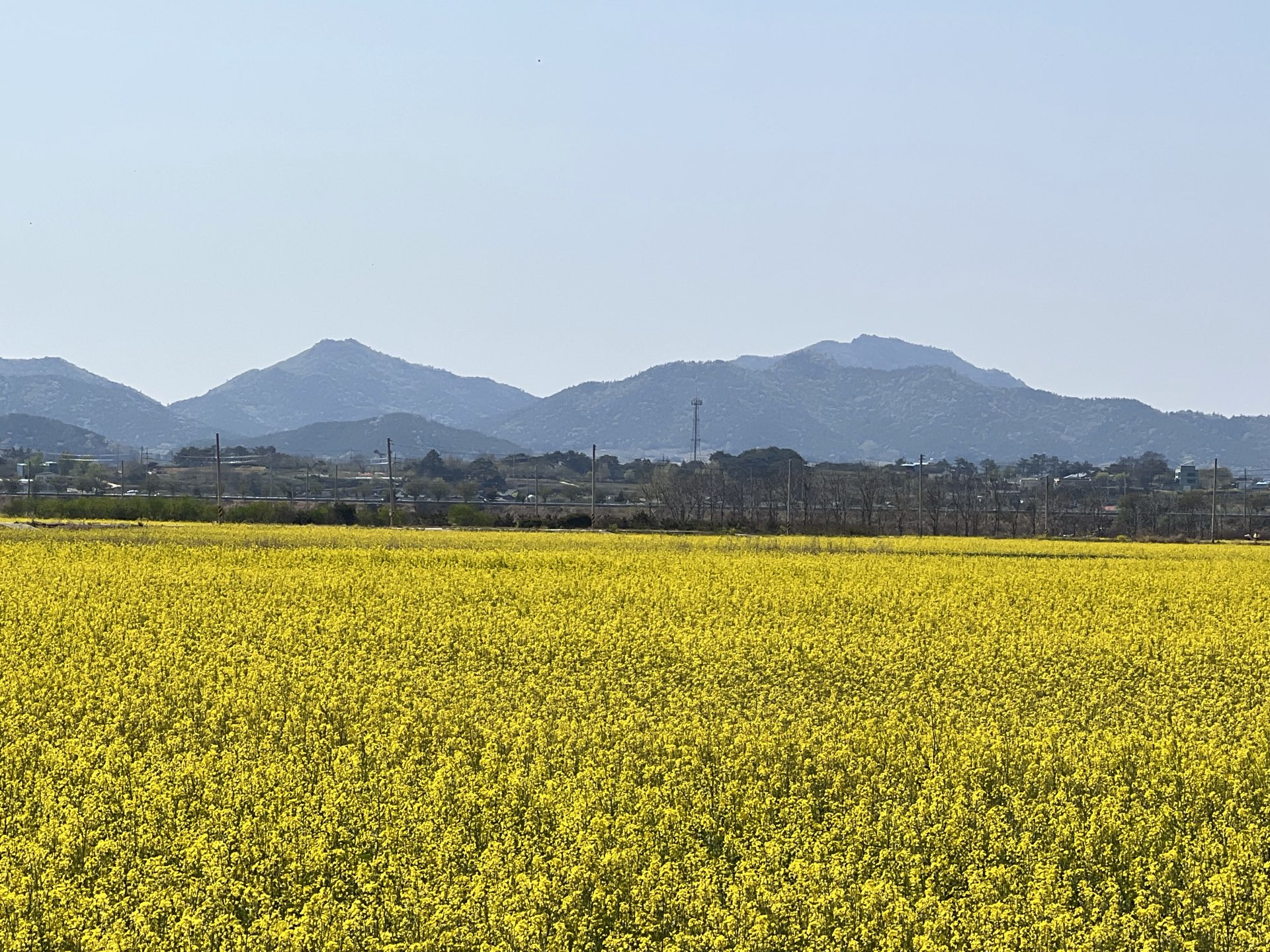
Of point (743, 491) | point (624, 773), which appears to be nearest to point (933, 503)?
point (743, 491)

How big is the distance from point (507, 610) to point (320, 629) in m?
2.83

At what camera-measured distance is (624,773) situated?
31.8 ft

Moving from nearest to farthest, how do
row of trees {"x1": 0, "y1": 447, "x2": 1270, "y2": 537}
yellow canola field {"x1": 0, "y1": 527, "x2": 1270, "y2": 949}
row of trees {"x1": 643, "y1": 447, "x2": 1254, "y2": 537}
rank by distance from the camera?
1. yellow canola field {"x1": 0, "y1": 527, "x2": 1270, "y2": 949}
2. row of trees {"x1": 643, "y1": 447, "x2": 1254, "y2": 537}
3. row of trees {"x1": 0, "y1": 447, "x2": 1270, "y2": 537}

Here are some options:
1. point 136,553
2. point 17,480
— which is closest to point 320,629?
point 136,553

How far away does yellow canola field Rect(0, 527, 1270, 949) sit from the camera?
279 inches

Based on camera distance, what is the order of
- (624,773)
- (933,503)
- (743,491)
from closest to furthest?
(624,773), (933,503), (743,491)

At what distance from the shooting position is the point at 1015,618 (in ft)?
60.3

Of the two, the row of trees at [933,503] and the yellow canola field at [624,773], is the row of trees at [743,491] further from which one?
the yellow canola field at [624,773]

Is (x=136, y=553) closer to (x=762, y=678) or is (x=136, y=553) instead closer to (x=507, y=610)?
(x=507, y=610)

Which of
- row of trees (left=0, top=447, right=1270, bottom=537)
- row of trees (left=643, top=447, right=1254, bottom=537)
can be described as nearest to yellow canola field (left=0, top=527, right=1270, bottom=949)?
row of trees (left=0, top=447, right=1270, bottom=537)

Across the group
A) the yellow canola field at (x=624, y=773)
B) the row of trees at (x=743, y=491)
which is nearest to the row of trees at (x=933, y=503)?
the row of trees at (x=743, y=491)

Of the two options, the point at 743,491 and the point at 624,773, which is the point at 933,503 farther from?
the point at 624,773

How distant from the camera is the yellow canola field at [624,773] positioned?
7086 millimetres

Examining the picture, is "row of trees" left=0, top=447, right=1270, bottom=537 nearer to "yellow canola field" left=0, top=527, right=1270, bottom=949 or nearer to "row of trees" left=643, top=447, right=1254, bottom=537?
"row of trees" left=643, top=447, right=1254, bottom=537
